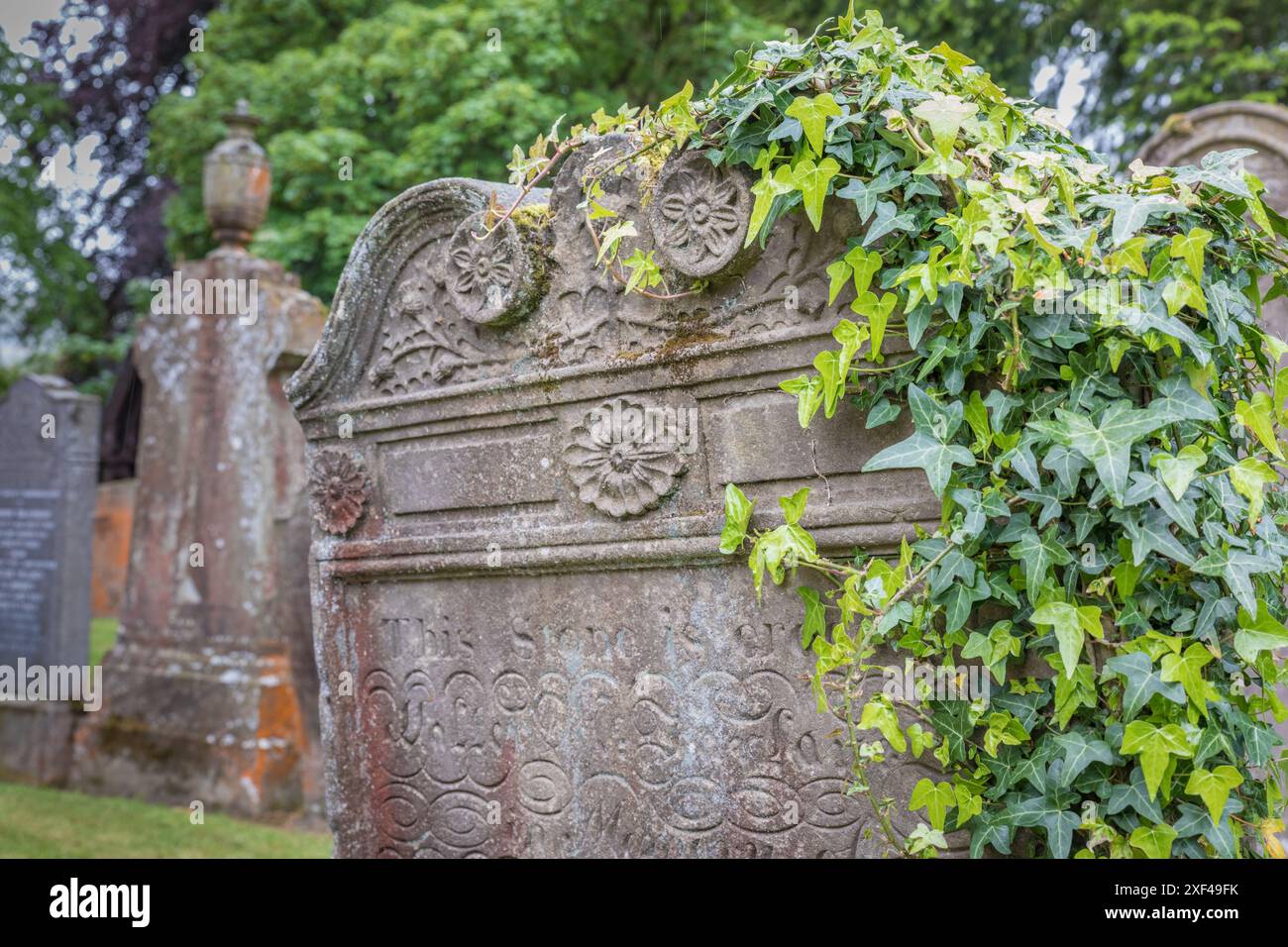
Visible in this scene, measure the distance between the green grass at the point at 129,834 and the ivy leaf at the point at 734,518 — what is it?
3503 millimetres

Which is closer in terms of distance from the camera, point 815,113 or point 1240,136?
point 815,113

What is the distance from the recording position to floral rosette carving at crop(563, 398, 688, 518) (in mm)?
2955

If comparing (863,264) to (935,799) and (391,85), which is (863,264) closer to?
(935,799)

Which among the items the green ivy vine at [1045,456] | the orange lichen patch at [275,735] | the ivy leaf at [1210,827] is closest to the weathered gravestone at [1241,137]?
the green ivy vine at [1045,456]

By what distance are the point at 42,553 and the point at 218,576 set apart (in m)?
1.60

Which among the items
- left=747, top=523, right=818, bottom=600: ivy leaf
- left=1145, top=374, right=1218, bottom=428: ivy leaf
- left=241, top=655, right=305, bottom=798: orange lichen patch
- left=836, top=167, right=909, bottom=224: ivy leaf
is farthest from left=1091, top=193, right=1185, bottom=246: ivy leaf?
left=241, top=655, right=305, bottom=798: orange lichen patch

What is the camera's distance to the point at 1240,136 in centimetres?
565

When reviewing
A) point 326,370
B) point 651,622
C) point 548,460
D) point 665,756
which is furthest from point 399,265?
point 665,756

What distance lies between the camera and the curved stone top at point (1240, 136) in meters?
5.55

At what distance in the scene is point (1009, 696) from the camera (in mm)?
2395

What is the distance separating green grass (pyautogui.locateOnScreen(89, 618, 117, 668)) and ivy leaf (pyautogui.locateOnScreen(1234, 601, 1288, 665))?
1012 cm

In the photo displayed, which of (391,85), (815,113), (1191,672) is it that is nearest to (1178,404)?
(1191,672)

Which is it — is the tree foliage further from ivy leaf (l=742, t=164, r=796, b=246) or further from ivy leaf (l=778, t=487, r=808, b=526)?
ivy leaf (l=778, t=487, r=808, b=526)
